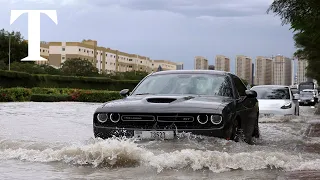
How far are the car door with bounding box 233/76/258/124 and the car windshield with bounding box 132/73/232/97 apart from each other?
27 centimetres

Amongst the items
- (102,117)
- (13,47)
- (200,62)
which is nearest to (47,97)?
(102,117)

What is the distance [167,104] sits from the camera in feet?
25.2

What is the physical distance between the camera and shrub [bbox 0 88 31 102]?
35.9m

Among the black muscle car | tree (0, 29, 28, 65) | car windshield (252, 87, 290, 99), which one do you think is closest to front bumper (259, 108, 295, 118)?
car windshield (252, 87, 290, 99)

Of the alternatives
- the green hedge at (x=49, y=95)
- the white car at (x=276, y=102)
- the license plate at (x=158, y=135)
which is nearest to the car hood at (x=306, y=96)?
the green hedge at (x=49, y=95)

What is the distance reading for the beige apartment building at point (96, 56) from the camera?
13938 centimetres

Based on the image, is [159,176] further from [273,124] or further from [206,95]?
[273,124]

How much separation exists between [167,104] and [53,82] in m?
43.4

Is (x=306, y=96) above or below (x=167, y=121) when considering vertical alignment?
below

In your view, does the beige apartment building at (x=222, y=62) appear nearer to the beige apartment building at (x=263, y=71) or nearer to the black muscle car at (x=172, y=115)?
the beige apartment building at (x=263, y=71)

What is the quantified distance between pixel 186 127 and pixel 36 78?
41.2 m

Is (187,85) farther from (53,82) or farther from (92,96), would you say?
(53,82)

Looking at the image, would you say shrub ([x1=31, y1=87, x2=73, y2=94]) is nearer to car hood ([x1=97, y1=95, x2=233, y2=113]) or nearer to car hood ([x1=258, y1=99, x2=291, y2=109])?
car hood ([x1=258, y1=99, x2=291, y2=109])

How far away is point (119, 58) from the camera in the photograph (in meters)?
167
